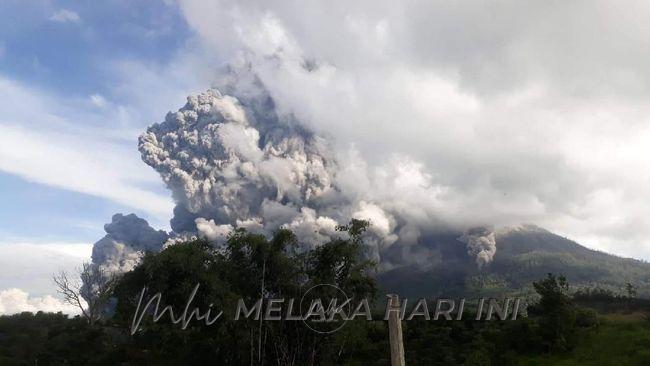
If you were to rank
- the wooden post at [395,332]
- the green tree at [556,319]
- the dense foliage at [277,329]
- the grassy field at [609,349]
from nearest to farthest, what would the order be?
the wooden post at [395,332]
the grassy field at [609,349]
the dense foliage at [277,329]
the green tree at [556,319]

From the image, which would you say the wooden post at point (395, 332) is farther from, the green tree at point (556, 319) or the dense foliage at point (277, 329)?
the green tree at point (556, 319)

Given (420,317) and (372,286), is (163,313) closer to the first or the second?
(372,286)

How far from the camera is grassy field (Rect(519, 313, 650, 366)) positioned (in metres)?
31.2

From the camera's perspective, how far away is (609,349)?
1340 inches

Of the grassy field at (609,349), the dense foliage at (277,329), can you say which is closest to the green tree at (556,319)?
the dense foliage at (277,329)

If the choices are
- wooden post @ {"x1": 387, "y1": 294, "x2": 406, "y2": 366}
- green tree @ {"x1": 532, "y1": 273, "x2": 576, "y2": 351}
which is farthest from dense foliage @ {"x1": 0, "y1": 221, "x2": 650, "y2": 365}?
wooden post @ {"x1": 387, "y1": 294, "x2": 406, "y2": 366}

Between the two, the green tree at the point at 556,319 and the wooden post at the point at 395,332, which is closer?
the wooden post at the point at 395,332

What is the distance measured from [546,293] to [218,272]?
24791 mm

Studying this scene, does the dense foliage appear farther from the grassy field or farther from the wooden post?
the wooden post

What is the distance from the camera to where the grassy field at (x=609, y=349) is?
31203 mm

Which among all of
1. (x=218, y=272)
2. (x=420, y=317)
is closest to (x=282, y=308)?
(x=218, y=272)

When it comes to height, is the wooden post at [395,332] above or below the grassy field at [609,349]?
above

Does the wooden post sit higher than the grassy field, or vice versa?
the wooden post

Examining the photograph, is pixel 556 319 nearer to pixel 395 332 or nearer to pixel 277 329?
pixel 277 329
